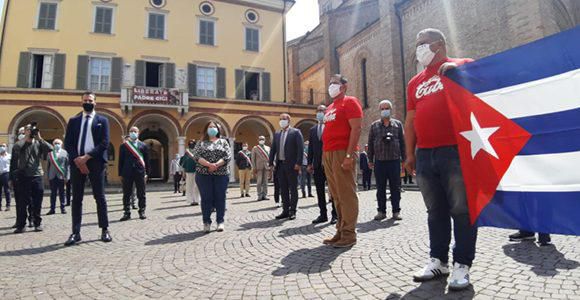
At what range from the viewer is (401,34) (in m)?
21.6

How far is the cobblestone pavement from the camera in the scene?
9.15 feet

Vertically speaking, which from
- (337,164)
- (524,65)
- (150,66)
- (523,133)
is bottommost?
(337,164)

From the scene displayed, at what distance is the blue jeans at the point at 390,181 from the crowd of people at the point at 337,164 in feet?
0.06

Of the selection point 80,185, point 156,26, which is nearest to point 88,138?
point 80,185

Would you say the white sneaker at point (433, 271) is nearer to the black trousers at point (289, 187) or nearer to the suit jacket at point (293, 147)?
the black trousers at point (289, 187)

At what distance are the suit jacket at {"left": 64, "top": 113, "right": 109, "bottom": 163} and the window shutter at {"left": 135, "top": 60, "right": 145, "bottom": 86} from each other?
698 inches

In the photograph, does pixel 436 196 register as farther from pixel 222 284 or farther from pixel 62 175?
pixel 62 175

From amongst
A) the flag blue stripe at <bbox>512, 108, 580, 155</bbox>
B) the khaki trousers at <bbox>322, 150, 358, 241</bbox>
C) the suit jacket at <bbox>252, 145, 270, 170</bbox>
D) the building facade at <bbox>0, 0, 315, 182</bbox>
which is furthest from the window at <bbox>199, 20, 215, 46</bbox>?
the flag blue stripe at <bbox>512, 108, 580, 155</bbox>

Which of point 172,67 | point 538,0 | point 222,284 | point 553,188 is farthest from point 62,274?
point 172,67

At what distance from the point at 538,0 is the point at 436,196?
49.6ft

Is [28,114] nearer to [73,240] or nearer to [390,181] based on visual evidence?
[73,240]

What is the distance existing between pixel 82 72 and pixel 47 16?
3797mm

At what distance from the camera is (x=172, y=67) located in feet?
72.6

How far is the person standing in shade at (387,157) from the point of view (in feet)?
20.7
